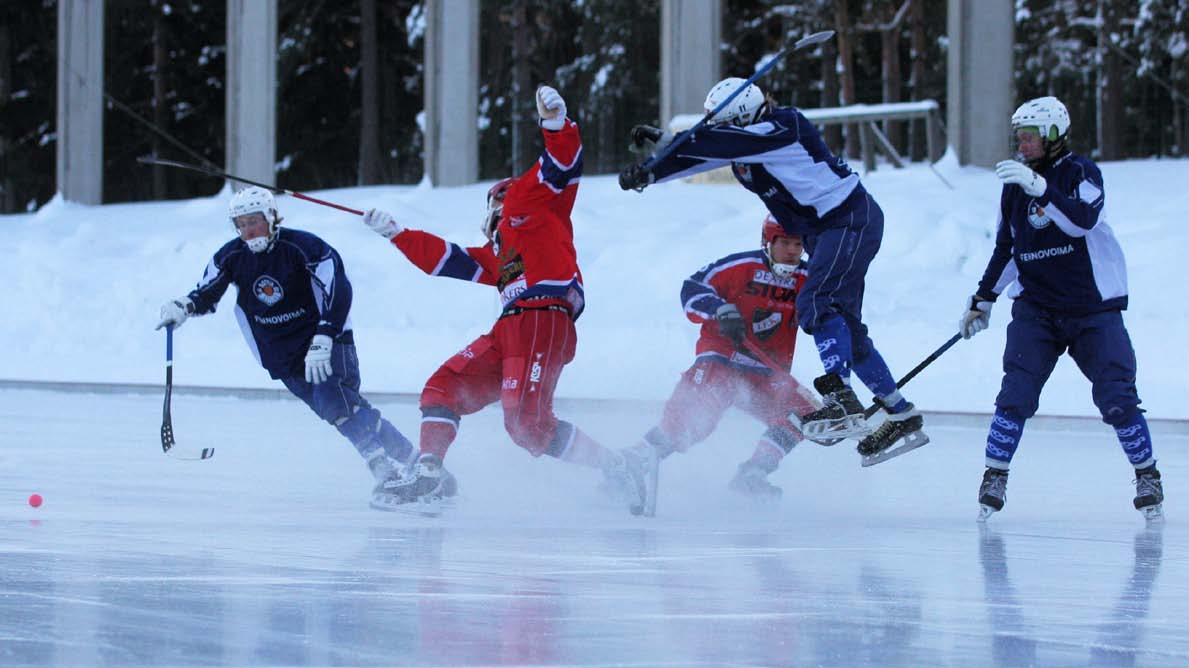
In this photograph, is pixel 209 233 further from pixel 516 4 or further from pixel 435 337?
pixel 516 4

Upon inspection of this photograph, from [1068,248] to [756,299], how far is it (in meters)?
1.78

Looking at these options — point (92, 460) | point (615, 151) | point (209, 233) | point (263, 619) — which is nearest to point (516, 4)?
point (615, 151)

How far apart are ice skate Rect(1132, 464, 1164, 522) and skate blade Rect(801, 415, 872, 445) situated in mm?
1227

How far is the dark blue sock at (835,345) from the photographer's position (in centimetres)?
738

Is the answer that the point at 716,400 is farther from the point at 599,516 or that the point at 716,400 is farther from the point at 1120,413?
the point at 1120,413

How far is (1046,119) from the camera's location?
7.32m

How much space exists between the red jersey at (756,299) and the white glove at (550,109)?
152 centimetres

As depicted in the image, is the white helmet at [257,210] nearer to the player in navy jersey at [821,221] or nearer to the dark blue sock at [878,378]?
the player in navy jersey at [821,221]

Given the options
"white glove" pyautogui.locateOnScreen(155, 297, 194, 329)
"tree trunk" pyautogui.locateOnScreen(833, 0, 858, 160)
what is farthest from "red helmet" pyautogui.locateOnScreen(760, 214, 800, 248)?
"tree trunk" pyautogui.locateOnScreen(833, 0, 858, 160)

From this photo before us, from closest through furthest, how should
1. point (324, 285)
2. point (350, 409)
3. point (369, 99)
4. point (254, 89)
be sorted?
point (324, 285), point (350, 409), point (254, 89), point (369, 99)

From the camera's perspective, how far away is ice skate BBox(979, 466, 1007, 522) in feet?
23.7

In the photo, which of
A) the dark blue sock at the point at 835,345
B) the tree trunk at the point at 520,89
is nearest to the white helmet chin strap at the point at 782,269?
the dark blue sock at the point at 835,345

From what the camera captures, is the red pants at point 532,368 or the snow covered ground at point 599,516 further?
the red pants at point 532,368

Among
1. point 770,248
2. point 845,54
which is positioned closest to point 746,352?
point 770,248
